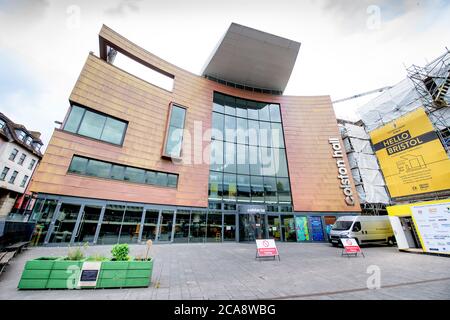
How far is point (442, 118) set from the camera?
1428 cm

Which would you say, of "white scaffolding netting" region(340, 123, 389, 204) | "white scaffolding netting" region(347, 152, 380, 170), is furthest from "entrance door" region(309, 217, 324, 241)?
"white scaffolding netting" region(347, 152, 380, 170)

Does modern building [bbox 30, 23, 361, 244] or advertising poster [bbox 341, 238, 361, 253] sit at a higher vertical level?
modern building [bbox 30, 23, 361, 244]

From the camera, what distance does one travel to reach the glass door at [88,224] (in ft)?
39.6

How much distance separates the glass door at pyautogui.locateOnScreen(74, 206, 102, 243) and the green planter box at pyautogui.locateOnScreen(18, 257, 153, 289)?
908 centimetres

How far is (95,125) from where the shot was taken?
Answer: 14.2 meters

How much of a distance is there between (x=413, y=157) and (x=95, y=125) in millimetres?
26056

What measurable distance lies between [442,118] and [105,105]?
92.4 ft

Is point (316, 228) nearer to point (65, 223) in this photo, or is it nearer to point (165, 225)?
point (165, 225)

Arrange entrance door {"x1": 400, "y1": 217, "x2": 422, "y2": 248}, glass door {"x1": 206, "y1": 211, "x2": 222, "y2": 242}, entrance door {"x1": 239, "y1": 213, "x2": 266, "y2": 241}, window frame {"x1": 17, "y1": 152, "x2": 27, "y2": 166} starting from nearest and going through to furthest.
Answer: entrance door {"x1": 400, "y1": 217, "x2": 422, "y2": 248}
glass door {"x1": 206, "y1": 211, "x2": 222, "y2": 242}
entrance door {"x1": 239, "y1": 213, "x2": 266, "y2": 241}
window frame {"x1": 17, "y1": 152, "x2": 27, "y2": 166}

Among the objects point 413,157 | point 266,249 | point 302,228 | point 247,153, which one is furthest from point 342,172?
point 266,249

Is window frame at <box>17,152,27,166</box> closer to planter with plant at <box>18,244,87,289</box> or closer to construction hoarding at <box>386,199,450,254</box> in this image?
planter with plant at <box>18,244,87,289</box>

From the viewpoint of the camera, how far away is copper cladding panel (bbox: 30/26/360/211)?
42.1 feet
